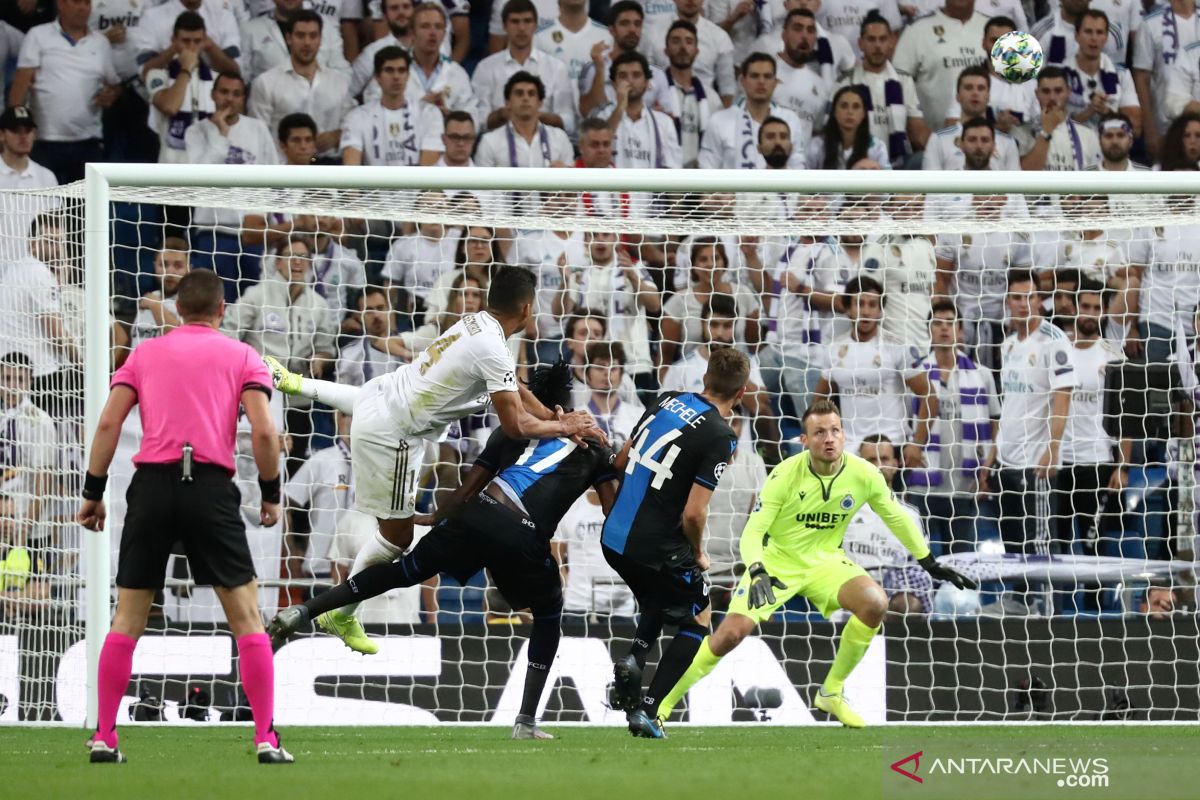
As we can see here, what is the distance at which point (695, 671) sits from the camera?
8.38 metres

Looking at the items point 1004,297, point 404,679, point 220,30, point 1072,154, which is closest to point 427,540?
point 404,679

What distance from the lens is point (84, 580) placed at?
8.77 metres

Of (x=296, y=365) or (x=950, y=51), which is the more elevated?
(x=950, y=51)

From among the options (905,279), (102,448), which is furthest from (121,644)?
(905,279)

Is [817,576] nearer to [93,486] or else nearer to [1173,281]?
[93,486]

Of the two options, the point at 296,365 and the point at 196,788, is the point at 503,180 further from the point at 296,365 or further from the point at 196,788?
the point at 196,788

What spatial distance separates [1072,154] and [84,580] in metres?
9.04

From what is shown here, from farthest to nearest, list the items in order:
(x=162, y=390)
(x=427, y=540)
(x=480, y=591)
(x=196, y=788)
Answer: (x=480, y=591) < (x=427, y=540) < (x=162, y=390) < (x=196, y=788)

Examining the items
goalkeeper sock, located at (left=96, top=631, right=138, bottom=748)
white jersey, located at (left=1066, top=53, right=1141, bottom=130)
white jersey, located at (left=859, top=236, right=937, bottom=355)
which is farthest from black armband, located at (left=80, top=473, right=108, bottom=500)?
white jersey, located at (left=1066, top=53, right=1141, bottom=130)

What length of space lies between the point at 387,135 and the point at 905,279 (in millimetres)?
4425

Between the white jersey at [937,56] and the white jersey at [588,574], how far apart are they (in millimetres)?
5289

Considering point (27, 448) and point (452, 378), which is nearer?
point (452, 378)

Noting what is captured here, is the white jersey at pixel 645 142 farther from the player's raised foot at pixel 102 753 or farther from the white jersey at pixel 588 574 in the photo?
the player's raised foot at pixel 102 753

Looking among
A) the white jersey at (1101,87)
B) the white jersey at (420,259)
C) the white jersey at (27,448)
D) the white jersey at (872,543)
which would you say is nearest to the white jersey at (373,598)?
the white jersey at (420,259)
